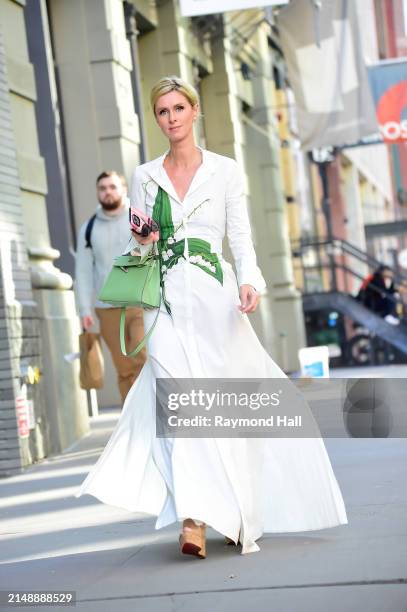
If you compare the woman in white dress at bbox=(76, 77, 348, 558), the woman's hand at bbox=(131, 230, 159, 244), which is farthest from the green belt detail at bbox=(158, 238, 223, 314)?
the woman's hand at bbox=(131, 230, 159, 244)

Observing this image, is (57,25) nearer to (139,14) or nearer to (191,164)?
(139,14)

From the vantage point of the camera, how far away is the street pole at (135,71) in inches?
663

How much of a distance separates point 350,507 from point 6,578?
196 centimetres

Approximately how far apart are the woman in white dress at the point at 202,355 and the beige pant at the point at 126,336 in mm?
4283

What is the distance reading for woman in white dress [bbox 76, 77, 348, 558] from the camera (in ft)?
18.6

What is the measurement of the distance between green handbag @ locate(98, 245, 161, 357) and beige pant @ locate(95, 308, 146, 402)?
170 inches

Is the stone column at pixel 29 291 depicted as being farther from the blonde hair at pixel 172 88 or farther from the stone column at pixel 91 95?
the stone column at pixel 91 95

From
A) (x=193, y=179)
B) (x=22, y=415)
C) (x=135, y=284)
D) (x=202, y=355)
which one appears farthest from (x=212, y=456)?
(x=22, y=415)

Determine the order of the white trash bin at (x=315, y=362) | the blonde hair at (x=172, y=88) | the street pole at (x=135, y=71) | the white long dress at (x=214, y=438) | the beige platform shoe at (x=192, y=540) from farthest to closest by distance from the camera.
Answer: the street pole at (x=135, y=71)
the white trash bin at (x=315, y=362)
the blonde hair at (x=172, y=88)
the white long dress at (x=214, y=438)
the beige platform shoe at (x=192, y=540)

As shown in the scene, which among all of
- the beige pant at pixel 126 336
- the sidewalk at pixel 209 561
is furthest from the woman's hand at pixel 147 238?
the beige pant at pixel 126 336

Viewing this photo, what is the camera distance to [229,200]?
5914mm

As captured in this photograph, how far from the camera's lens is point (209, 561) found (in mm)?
5508

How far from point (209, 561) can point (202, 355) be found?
87 centimetres

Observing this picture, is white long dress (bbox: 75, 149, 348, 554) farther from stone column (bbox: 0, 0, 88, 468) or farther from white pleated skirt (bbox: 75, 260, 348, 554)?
stone column (bbox: 0, 0, 88, 468)
